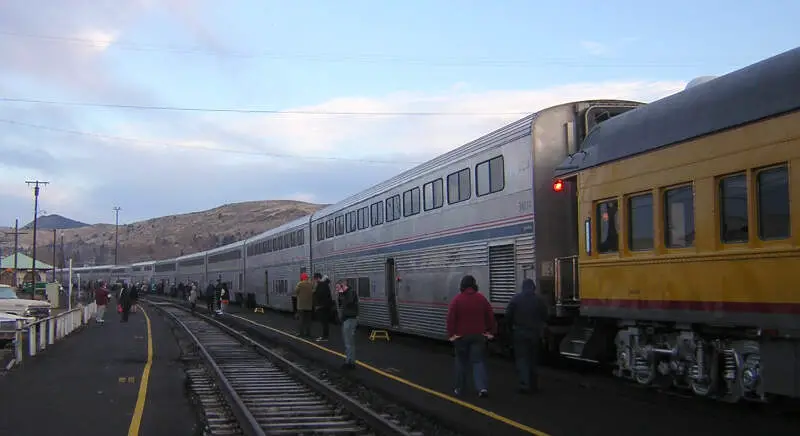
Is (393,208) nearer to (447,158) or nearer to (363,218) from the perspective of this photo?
(363,218)

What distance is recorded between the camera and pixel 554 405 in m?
10.5

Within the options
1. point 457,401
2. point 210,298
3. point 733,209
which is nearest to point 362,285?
point 457,401

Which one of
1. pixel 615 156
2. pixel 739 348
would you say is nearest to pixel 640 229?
pixel 615 156

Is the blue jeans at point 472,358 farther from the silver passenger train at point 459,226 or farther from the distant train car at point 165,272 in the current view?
the distant train car at point 165,272

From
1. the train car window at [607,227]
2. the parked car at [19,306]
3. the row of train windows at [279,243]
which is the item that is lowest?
the parked car at [19,306]

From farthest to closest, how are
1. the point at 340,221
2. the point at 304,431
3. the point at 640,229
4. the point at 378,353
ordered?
the point at 340,221 → the point at 378,353 → the point at 640,229 → the point at 304,431

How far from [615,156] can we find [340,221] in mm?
17067

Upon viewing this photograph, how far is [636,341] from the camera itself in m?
10.9

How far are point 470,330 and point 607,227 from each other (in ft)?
7.78

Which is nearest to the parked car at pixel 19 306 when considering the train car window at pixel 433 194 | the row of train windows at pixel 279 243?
the row of train windows at pixel 279 243

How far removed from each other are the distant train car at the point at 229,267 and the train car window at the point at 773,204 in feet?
143

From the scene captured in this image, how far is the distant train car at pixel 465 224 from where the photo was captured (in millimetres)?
13469

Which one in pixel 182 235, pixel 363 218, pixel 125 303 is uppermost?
pixel 182 235

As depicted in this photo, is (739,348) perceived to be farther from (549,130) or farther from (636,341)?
(549,130)
